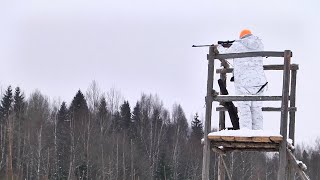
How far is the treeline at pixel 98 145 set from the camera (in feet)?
128

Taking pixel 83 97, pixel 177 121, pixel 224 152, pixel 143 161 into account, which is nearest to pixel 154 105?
pixel 177 121

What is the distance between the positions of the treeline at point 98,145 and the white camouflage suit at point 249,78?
28.5m

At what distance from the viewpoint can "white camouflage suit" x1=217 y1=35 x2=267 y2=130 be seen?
6879 mm

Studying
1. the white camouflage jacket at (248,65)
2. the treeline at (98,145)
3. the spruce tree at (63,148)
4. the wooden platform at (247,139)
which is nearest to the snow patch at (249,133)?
the wooden platform at (247,139)

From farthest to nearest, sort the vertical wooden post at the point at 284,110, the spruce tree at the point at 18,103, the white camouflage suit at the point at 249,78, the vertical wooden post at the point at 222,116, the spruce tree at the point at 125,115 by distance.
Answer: the spruce tree at the point at 125,115 → the spruce tree at the point at 18,103 → the vertical wooden post at the point at 222,116 → the white camouflage suit at the point at 249,78 → the vertical wooden post at the point at 284,110

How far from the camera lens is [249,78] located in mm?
6895

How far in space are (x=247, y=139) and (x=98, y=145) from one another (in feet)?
116

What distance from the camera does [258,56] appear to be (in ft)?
21.6

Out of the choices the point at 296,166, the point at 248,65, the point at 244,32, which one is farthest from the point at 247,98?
the point at 296,166

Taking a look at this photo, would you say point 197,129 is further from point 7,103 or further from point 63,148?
point 7,103

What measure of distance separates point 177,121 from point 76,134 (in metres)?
17.4

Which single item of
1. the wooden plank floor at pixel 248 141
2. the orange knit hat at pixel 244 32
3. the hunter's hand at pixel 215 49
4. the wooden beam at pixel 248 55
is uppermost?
the orange knit hat at pixel 244 32

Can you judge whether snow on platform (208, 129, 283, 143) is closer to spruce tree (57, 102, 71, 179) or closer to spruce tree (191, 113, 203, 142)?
spruce tree (57, 102, 71, 179)

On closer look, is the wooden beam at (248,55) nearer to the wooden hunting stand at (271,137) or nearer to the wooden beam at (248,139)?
the wooden hunting stand at (271,137)
